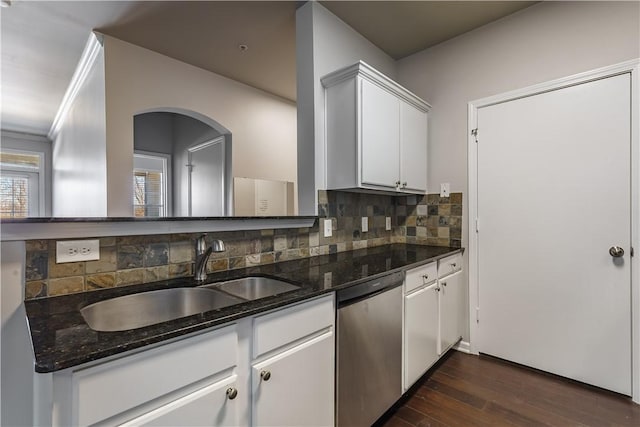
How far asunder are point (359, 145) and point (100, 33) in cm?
244

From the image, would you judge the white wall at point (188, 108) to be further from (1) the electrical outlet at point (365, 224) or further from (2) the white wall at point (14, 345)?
(1) the electrical outlet at point (365, 224)

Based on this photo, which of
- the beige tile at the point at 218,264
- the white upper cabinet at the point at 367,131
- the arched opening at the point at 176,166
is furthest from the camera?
the arched opening at the point at 176,166

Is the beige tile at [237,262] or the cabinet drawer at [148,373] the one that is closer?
the cabinet drawer at [148,373]

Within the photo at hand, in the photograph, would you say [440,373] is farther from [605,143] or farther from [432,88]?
[432,88]

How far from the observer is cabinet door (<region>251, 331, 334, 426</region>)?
3.57 feet

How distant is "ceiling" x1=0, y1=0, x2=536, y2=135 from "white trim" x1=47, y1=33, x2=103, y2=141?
0.05 meters

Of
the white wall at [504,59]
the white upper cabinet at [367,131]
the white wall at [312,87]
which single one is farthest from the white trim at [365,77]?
the white wall at [504,59]

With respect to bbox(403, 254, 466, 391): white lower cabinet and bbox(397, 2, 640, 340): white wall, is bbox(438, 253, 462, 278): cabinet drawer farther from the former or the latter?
bbox(397, 2, 640, 340): white wall

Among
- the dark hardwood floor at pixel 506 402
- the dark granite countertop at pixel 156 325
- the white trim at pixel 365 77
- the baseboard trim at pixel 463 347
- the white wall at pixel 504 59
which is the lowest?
the dark hardwood floor at pixel 506 402

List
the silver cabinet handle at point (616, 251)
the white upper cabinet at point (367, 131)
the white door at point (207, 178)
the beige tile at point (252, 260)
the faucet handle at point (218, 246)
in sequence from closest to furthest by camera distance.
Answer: the faucet handle at point (218, 246) < the beige tile at point (252, 260) < the silver cabinet handle at point (616, 251) < the white upper cabinet at point (367, 131) < the white door at point (207, 178)

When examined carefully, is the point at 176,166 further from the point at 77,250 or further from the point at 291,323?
the point at 291,323

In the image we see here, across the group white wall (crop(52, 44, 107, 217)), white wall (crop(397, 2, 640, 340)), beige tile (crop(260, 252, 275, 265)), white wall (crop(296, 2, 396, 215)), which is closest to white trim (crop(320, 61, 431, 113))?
white wall (crop(296, 2, 396, 215))

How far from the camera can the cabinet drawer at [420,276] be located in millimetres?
1843

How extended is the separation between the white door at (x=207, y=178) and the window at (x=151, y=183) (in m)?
0.56
